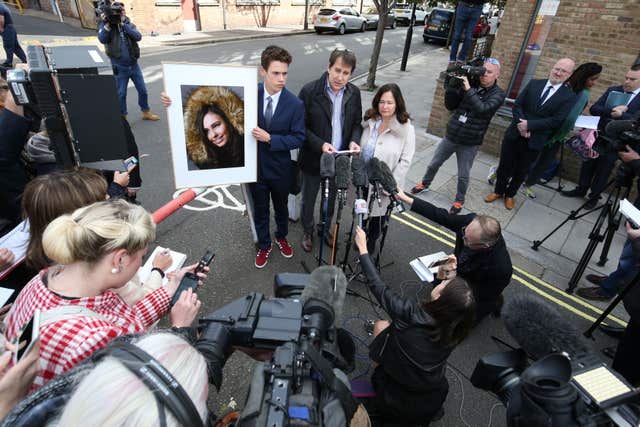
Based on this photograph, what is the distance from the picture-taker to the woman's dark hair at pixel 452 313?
6.36 feet

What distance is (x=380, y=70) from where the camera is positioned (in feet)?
46.3

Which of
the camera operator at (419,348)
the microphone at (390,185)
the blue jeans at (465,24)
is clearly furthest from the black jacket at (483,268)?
the blue jeans at (465,24)

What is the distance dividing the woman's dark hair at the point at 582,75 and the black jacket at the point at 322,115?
130 inches

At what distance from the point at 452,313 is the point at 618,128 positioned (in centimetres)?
337

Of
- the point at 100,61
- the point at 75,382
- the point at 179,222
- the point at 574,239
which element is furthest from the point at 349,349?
the point at 574,239

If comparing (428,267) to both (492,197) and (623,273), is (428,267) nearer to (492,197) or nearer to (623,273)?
(623,273)

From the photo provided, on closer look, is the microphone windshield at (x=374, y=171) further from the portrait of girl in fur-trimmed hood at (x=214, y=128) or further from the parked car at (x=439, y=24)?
the parked car at (x=439, y=24)

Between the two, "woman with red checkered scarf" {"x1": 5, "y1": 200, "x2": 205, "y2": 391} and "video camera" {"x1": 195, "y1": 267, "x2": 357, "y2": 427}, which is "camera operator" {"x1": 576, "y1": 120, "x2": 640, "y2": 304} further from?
"woman with red checkered scarf" {"x1": 5, "y1": 200, "x2": 205, "y2": 391}

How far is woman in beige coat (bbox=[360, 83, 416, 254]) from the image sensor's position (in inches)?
139

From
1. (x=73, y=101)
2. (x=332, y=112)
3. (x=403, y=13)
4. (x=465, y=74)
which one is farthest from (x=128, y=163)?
(x=403, y=13)

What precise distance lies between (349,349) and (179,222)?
3.41 meters

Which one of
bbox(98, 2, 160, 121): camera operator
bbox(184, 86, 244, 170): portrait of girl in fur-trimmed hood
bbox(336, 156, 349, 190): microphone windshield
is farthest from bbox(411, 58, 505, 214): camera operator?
bbox(98, 2, 160, 121): camera operator

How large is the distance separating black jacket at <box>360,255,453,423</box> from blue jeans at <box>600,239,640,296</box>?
2997mm

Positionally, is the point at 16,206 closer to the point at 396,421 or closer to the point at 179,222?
the point at 179,222
